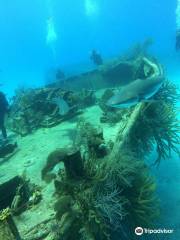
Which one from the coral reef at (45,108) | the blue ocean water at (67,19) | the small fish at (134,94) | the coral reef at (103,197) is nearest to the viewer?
the coral reef at (103,197)

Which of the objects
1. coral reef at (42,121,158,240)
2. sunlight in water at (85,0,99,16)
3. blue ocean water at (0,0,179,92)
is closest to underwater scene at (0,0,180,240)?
coral reef at (42,121,158,240)

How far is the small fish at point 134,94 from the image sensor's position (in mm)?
6000

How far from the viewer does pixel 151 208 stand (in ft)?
18.1

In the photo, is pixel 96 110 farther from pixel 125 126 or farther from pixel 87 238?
pixel 87 238

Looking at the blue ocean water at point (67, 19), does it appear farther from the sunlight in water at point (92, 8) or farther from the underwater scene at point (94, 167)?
the underwater scene at point (94, 167)

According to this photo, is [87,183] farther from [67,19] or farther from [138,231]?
[67,19]

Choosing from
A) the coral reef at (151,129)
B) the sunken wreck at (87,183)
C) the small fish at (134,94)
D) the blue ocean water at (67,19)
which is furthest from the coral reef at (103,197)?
the blue ocean water at (67,19)

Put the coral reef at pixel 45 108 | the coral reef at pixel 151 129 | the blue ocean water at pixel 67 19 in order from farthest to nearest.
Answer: the blue ocean water at pixel 67 19 → the coral reef at pixel 45 108 → the coral reef at pixel 151 129

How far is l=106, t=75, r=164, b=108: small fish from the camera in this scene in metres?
6.00

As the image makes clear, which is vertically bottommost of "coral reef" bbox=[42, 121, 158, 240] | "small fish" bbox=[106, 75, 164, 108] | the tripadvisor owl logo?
the tripadvisor owl logo

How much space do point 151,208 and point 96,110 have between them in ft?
20.5

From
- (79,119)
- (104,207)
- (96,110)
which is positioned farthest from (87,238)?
(96,110)

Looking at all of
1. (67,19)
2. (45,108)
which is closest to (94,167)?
(45,108)

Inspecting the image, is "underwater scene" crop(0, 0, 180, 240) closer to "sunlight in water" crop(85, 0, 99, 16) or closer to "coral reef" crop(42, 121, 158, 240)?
"coral reef" crop(42, 121, 158, 240)
